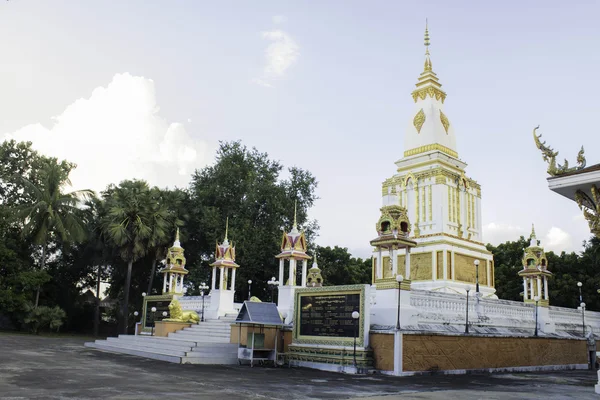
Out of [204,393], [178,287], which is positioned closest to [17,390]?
[204,393]

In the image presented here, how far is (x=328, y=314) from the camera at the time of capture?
62.1 feet

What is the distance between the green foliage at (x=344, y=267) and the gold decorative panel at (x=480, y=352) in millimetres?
20789

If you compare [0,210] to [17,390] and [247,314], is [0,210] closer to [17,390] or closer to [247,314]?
[247,314]

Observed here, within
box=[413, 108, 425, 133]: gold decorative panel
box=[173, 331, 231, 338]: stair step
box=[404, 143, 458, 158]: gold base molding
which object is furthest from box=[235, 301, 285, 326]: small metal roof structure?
box=[413, 108, 425, 133]: gold decorative panel

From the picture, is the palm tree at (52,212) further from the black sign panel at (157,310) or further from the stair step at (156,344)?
the stair step at (156,344)

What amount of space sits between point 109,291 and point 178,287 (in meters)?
17.2

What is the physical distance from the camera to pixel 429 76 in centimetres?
3481

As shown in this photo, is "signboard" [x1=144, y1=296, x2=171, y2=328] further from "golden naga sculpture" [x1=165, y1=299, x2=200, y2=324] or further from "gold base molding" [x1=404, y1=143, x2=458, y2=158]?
"gold base molding" [x1=404, y1=143, x2=458, y2=158]

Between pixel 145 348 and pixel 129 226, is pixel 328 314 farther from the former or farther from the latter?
pixel 129 226

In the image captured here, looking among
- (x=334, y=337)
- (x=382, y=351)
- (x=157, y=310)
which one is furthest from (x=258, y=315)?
(x=157, y=310)

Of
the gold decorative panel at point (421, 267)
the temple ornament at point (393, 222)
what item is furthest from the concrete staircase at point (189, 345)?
the gold decorative panel at point (421, 267)

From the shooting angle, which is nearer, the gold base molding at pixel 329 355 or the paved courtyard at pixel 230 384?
the paved courtyard at pixel 230 384

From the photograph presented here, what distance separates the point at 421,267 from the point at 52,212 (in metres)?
23.5

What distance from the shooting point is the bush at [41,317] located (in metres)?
33.3
